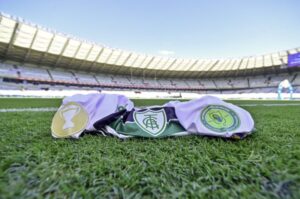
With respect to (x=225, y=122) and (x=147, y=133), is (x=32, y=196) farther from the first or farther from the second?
(x=225, y=122)

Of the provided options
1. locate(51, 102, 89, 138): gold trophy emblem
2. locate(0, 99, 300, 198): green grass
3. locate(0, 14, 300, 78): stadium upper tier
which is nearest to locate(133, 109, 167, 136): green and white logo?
locate(0, 99, 300, 198): green grass

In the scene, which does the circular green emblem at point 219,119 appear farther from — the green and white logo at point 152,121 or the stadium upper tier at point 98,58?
the stadium upper tier at point 98,58

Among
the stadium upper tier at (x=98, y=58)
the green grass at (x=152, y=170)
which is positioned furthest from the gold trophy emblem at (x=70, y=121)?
the stadium upper tier at (x=98, y=58)

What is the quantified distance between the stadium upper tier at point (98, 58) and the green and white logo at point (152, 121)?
26339 mm

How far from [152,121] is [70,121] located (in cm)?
81

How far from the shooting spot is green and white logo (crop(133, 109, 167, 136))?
192 cm

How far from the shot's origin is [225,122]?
5.99 feet

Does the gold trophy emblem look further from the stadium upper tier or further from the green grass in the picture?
the stadium upper tier

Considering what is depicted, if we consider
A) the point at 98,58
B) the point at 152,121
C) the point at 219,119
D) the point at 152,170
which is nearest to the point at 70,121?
the point at 152,121

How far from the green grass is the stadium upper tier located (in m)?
26.6

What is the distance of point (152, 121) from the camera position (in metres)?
1.96

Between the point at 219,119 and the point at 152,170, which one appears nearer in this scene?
the point at 152,170

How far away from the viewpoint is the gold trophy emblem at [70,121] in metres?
1.90

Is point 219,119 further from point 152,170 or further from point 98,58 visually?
point 98,58
